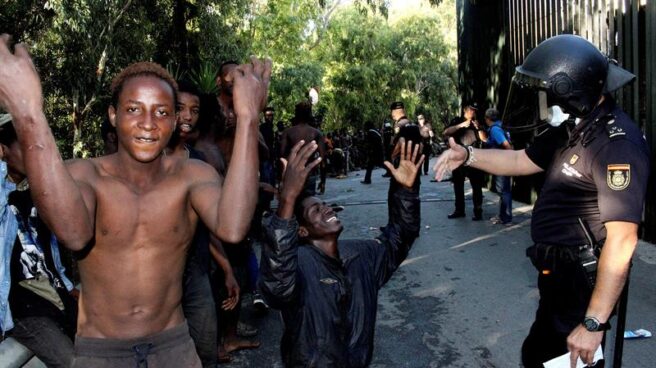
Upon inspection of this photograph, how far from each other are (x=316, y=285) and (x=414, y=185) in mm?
704

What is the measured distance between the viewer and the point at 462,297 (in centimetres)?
588

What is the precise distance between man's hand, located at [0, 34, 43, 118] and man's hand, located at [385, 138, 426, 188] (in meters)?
1.61

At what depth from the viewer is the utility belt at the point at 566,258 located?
9.00 feet

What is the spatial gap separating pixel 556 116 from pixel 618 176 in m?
0.55

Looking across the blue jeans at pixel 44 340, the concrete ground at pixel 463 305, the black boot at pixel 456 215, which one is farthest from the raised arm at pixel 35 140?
the black boot at pixel 456 215

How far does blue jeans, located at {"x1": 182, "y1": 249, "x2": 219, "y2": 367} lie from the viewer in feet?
10.9

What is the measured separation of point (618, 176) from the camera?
2574 millimetres

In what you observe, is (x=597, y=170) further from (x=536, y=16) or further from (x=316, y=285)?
(x=536, y=16)

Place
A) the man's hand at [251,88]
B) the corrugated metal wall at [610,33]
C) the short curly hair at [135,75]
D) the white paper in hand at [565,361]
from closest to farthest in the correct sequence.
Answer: the man's hand at [251,88]
the short curly hair at [135,75]
the white paper in hand at [565,361]
the corrugated metal wall at [610,33]

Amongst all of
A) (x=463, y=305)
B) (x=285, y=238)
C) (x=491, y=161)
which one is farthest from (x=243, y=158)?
(x=463, y=305)

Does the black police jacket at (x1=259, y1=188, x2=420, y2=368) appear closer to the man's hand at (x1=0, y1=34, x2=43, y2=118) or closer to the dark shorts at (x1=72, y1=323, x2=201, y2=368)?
the dark shorts at (x1=72, y1=323, x2=201, y2=368)

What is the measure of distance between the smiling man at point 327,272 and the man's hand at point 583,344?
2.80 feet

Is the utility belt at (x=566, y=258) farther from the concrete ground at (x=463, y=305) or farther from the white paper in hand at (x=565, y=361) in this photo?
the concrete ground at (x=463, y=305)

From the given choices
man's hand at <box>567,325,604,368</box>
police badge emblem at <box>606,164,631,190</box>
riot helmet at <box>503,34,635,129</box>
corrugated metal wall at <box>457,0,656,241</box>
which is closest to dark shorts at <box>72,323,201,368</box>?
man's hand at <box>567,325,604,368</box>
